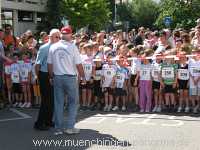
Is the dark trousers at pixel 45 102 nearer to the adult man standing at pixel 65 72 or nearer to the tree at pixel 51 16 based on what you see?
the adult man standing at pixel 65 72

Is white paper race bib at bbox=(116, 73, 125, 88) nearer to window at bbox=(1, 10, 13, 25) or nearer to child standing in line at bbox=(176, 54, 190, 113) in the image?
child standing in line at bbox=(176, 54, 190, 113)

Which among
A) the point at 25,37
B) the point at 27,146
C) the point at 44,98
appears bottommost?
the point at 27,146

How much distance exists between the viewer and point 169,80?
43.0 ft

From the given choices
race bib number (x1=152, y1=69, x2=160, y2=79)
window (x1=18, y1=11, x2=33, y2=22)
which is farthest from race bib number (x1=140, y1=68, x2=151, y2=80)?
window (x1=18, y1=11, x2=33, y2=22)

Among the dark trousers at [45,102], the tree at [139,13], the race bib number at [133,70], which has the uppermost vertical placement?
the tree at [139,13]

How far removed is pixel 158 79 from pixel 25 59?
12.9 feet

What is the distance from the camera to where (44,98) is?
36.3 ft

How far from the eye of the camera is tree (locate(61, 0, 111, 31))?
2498 inches

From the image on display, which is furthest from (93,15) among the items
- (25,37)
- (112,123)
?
(112,123)

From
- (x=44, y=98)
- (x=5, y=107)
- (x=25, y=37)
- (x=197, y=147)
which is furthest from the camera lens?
(x=25, y=37)

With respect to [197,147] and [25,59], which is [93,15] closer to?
[25,59]

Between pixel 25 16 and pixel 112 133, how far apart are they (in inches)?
2229

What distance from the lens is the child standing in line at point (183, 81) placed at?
1299cm

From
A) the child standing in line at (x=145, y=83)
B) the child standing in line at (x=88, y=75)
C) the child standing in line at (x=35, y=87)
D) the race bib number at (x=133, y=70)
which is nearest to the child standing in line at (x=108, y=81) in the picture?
the child standing in line at (x=88, y=75)
